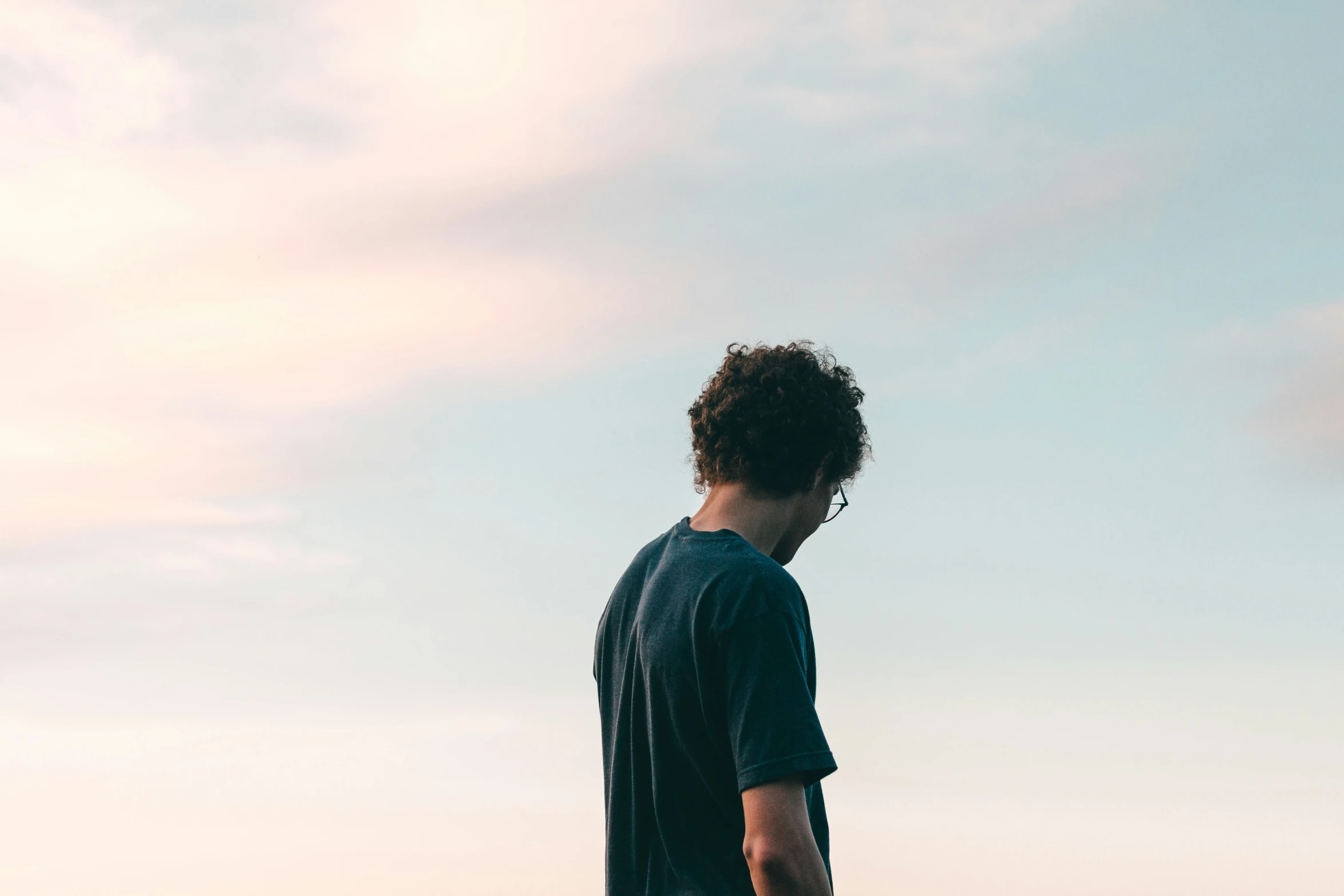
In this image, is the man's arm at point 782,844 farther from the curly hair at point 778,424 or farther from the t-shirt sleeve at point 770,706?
the curly hair at point 778,424

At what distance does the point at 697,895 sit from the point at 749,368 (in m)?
1.76

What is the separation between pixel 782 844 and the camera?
150 inches

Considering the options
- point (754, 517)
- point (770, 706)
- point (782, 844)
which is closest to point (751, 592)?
point (770, 706)

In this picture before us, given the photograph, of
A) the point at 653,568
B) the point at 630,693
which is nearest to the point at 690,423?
the point at 653,568

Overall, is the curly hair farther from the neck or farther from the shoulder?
the shoulder

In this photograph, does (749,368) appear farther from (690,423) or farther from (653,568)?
(653,568)

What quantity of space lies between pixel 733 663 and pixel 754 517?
0.62 meters

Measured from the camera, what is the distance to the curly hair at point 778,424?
179 inches

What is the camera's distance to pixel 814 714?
395cm

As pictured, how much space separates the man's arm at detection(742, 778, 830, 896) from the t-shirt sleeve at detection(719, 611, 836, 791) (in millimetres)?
44

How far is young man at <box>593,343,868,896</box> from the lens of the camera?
3896mm

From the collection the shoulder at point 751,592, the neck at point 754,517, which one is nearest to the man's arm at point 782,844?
the shoulder at point 751,592

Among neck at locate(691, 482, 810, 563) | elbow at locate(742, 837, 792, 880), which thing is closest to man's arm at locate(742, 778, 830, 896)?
elbow at locate(742, 837, 792, 880)

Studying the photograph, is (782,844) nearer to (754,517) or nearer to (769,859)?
(769,859)
